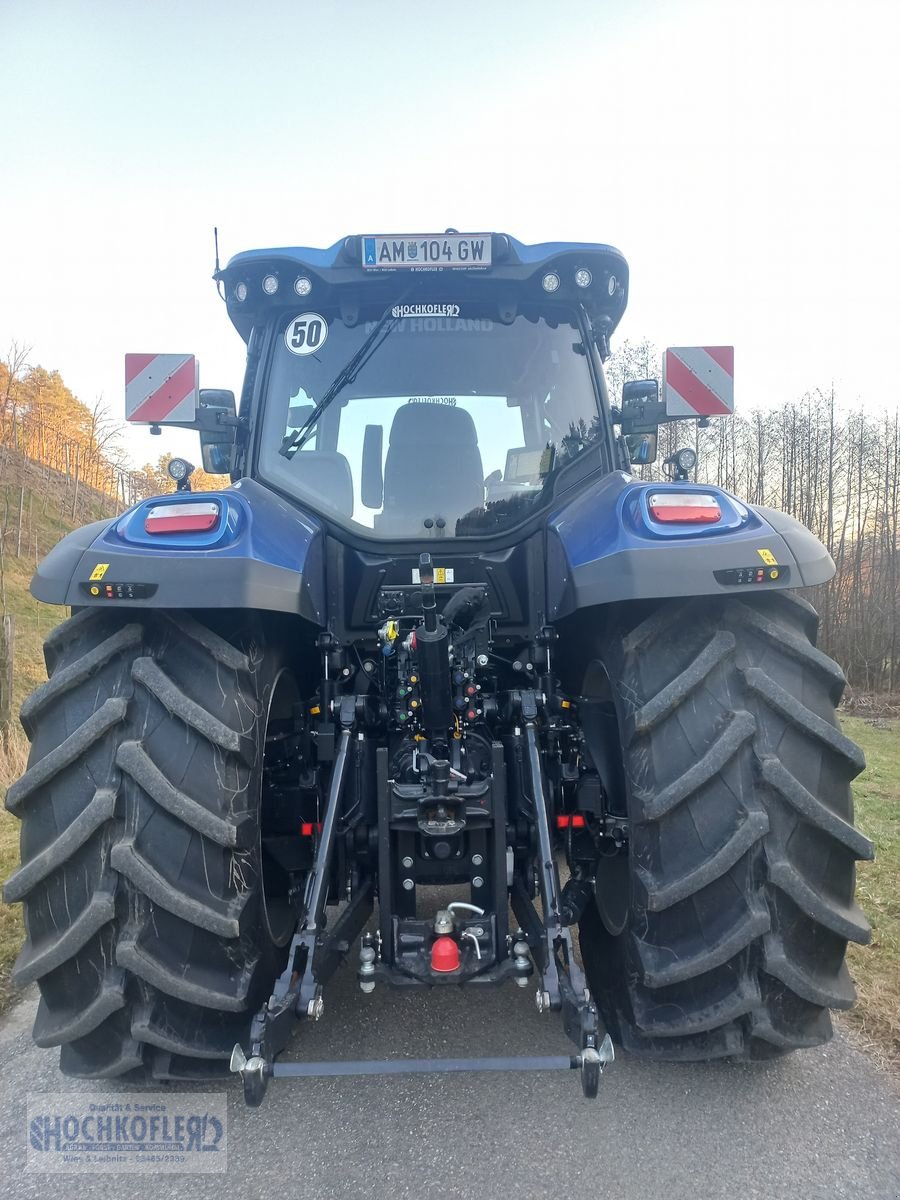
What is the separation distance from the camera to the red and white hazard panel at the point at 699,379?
2924 mm

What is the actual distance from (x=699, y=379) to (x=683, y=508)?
1034mm

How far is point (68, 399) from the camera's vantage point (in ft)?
142

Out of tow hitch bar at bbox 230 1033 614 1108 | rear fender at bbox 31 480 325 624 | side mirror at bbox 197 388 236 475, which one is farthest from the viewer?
side mirror at bbox 197 388 236 475

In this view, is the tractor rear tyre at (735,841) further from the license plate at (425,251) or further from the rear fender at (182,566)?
the license plate at (425,251)

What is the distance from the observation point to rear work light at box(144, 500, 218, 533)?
83.2 inches

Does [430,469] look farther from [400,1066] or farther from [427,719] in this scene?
[400,1066]

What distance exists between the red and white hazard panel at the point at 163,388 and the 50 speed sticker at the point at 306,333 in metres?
0.39

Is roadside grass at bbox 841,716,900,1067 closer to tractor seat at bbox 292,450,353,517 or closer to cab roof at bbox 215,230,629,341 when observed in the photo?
tractor seat at bbox 292,450,353,517

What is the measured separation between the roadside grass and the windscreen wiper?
2800 mm

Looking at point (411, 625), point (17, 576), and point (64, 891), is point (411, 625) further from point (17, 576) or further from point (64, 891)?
point (17, 576)

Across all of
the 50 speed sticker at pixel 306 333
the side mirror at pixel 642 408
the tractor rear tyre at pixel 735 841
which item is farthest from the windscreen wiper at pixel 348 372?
the tractor rear tyre at pixel 735 841

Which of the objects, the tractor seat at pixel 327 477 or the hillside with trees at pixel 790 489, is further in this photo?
the hillside with trees at pixel 790 489

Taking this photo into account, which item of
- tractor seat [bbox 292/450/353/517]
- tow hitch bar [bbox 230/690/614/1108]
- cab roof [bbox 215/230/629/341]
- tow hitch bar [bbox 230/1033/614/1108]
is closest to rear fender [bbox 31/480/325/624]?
tractor seat [bbox 292/450/353/517]

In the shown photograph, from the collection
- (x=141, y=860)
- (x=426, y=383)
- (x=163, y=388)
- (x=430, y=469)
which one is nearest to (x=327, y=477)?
(x=430, y=469)
